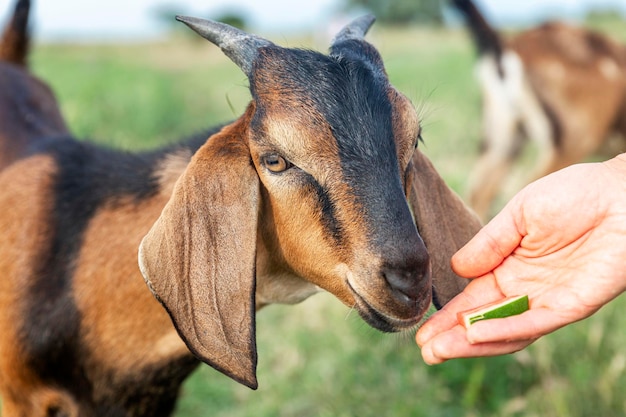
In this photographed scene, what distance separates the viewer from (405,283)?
6.81ft

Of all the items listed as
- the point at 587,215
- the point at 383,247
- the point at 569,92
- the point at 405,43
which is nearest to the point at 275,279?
the point at 383,247

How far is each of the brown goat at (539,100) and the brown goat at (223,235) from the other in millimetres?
4431

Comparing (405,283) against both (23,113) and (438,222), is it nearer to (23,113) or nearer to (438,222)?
(438,222)

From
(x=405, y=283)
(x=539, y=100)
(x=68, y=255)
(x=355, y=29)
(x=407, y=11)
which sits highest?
(x=355, y=29)

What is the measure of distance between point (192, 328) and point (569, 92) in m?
5.73

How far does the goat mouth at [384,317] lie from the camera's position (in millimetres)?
2150

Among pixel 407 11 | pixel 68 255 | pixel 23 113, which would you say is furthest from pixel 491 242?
pixel 407 11

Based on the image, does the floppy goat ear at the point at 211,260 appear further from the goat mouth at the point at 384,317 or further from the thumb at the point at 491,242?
the thumb at the point at 491,242

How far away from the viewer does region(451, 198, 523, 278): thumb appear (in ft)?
8.12

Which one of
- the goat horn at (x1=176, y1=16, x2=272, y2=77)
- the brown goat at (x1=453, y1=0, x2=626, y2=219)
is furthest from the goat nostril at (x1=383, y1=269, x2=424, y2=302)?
the brown goat at (x1=453, y1=0, x2=626, y2=219)

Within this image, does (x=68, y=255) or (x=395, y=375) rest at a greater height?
(x=68, y=255)

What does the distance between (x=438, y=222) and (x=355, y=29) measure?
750mm

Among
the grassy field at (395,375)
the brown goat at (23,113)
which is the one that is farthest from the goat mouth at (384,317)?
the brown goat at (23,113)

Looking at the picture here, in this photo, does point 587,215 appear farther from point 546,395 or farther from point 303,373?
point 303,373
